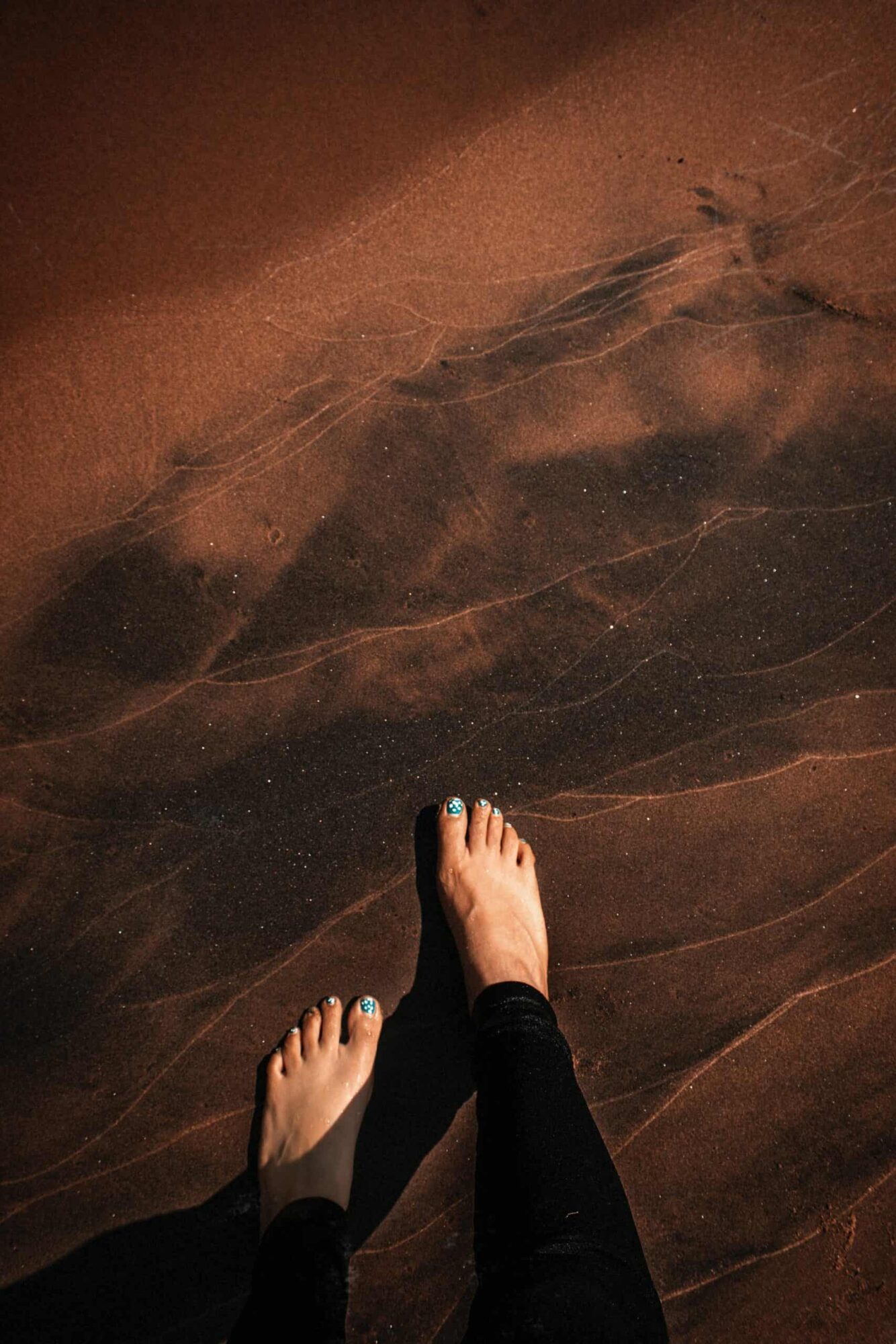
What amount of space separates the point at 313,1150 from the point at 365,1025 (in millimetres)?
368

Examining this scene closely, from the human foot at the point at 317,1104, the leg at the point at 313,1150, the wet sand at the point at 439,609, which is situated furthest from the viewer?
the wet sand at the point at 439,609

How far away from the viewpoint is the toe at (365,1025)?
2303mm

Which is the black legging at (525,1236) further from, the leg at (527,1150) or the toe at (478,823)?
the toe at (478,823)

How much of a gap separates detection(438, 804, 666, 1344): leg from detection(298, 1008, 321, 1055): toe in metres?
0.48

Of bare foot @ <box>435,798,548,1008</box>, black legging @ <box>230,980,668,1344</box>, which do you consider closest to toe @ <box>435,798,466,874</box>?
bare foot @ <box>435,798,548,1008</box>

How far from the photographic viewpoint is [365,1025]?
232cm

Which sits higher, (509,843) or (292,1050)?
(509,843)

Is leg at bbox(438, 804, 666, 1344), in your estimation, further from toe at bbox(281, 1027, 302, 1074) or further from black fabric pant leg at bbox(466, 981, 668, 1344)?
toe at bbox(281, 1027, 302, 1074)

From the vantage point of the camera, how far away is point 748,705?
8.01 feet

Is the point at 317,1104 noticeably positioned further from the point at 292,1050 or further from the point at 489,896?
the point at 489,896

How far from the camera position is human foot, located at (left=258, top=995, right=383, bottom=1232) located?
219 cm

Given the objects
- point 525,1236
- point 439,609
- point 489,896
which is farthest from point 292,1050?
point 439,609

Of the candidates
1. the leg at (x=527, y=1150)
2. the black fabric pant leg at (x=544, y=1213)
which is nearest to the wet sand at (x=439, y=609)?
the leg at (x=527, y=1150)

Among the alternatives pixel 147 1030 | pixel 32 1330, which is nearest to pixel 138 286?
pixel 147 1030
